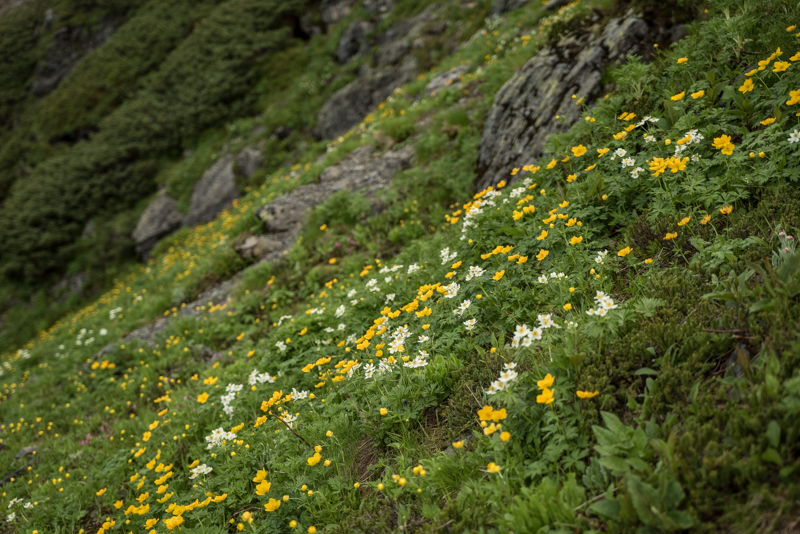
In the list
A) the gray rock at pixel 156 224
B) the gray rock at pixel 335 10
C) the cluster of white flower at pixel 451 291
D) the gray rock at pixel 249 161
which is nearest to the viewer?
the cluster of white flower at pixel 451 291

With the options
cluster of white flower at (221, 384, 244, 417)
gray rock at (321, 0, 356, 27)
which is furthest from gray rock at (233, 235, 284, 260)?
gray rock at (321, 0, 356, 27)

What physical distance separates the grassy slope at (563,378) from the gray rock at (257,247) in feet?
9.21

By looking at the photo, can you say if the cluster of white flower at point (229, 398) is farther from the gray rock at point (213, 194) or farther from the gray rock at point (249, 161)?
the gray rock at point (249, 161)

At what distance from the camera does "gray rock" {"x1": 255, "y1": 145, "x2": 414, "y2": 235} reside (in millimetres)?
8586

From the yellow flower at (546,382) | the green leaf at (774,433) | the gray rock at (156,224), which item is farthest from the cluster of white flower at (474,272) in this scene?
the gray rock at (156,224)

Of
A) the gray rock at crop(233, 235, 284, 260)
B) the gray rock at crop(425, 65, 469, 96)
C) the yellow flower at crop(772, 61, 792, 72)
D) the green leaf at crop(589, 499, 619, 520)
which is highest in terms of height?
the gray rock at crop(425, 65, 469, 96)

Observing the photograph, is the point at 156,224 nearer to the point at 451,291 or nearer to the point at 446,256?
the point at 446,256

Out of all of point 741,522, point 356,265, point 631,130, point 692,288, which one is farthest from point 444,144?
point 741,522

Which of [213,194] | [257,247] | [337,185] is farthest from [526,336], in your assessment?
[213,194]

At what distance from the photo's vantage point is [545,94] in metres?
6.16

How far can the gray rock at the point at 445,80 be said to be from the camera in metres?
10.2

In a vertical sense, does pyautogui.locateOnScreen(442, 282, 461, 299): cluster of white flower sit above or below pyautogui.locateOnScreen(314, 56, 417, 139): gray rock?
below

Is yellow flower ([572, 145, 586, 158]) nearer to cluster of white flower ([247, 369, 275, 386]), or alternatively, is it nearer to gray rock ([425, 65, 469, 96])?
cluster of white flower ([247, 369, 275, 386])

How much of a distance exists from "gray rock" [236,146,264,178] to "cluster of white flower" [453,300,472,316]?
1457 cm
